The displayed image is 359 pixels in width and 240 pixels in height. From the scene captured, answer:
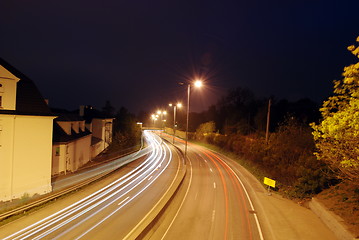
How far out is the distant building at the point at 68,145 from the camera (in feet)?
80.3

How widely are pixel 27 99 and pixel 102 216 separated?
39.9 feet

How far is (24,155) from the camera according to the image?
755 inches

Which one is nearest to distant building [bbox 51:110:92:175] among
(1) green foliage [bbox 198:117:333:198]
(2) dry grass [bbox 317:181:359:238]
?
(1) green foliage [bbox 198:117:333:198]

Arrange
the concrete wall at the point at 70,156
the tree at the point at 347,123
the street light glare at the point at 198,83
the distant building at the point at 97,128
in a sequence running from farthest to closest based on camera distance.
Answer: the distant building at the point at 97,128, the street light glare at the point at 198,83, the concrete wall at the point at 70,156, the tree at the point at 347,123

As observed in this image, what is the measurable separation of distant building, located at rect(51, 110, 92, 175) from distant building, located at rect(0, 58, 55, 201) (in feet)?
13.1

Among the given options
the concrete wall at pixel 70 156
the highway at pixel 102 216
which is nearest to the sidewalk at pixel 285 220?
the highway at pixel 102 216

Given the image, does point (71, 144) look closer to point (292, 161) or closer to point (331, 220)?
point (292, 161)

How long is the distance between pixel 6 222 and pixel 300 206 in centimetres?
1906

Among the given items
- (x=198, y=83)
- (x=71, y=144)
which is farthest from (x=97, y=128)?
(x=198, y=83)

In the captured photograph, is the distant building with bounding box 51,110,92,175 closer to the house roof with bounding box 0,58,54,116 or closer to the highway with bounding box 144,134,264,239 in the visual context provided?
the house roof with bounding box 0,58,54,116

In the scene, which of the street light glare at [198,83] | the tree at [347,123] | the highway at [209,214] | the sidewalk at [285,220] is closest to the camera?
the tree at [347,123]

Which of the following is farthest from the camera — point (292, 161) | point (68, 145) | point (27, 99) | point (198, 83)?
point (198, 83)

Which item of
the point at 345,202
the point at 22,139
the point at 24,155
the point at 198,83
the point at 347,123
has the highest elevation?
the point at 198,83

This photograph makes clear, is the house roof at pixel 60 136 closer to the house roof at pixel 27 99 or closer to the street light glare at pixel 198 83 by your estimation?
the house roof at pixel 27 99
